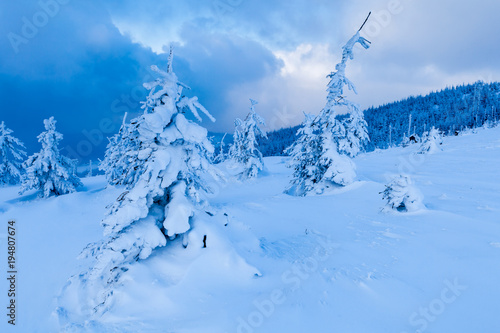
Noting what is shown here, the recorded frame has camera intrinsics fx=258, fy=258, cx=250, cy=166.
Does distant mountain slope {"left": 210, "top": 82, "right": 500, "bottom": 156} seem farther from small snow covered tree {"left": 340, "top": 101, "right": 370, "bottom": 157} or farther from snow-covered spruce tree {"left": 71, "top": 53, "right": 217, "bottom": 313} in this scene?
snow-covered spruce tree {"left": 71, "top": 53, "right": 217, "bottom": 313}

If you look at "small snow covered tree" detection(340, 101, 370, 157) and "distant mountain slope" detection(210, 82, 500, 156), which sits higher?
"distant mountain slope" detection(210, 82, 500, 156)

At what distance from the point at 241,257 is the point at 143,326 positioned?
246 cm

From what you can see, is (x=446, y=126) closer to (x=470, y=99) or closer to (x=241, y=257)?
(x=470, y=99)

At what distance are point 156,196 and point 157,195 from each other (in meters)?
0.16

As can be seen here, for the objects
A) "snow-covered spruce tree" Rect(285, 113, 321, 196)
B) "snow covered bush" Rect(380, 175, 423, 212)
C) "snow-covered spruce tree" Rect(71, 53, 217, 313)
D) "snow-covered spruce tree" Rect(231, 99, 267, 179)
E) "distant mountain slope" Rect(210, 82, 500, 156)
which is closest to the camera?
"snow-covered spruce tree" Rect(71, 53, 217, 313)

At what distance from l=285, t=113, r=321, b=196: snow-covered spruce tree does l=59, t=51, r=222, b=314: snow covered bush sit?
1204cm

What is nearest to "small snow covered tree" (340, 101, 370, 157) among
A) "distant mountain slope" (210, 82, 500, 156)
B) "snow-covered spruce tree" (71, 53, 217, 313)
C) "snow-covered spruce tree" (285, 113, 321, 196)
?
"snow-covered spruce tree" (285, 113, 321, 196)

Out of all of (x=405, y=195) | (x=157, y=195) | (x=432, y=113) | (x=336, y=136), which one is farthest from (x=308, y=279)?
(x=432, y=113)

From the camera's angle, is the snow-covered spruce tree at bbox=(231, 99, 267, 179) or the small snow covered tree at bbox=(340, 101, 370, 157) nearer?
the small snow covered tree at bbox=(340, 101, 370, 157)

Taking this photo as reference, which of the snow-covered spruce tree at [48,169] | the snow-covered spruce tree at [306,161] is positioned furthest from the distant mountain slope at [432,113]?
the snow-covered spruce tree at [48,169]

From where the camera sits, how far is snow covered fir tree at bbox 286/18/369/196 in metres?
16.8

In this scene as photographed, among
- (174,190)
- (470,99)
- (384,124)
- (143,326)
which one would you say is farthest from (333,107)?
(470,99)

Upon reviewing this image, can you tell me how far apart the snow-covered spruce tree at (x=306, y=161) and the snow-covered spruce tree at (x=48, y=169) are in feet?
69.1

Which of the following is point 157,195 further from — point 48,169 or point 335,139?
point 48,169
